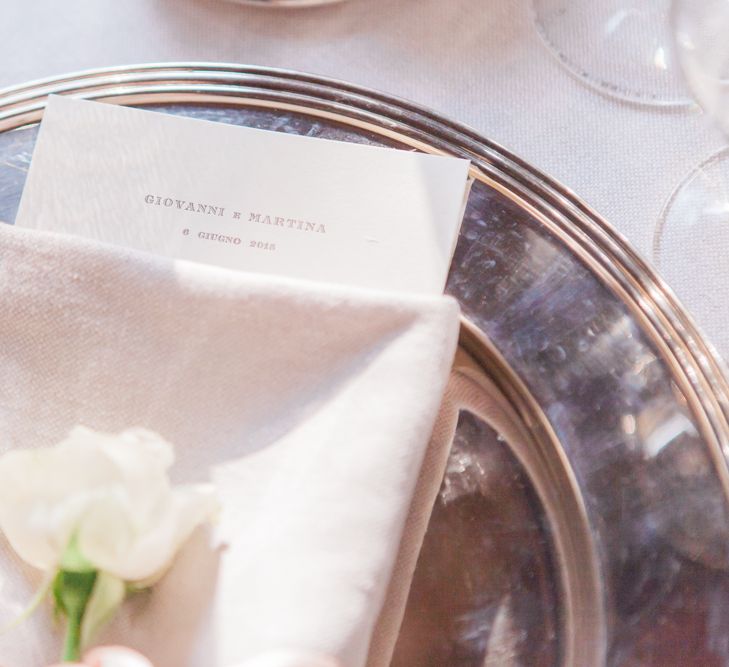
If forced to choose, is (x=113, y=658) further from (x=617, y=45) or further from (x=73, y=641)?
(x=617, y=45)

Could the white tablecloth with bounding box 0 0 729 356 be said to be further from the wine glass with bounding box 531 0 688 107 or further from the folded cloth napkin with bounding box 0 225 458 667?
the folded cloth napkin with bounding box 0 225 458 667

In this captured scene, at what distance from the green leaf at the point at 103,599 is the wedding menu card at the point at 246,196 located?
128 millimetres

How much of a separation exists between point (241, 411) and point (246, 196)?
0.32 ft

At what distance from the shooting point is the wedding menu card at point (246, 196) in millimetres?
311

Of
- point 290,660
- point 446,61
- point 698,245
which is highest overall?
point 446,61

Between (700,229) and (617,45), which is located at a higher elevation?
(617,45)

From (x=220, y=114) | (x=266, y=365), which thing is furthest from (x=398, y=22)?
(x=266, y=365)

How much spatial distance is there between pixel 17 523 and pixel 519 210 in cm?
21

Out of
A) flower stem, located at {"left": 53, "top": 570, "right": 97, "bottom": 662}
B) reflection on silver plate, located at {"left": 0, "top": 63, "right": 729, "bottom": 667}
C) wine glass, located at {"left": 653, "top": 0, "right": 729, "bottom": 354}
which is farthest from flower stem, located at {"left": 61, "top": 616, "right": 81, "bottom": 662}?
wine glass, located at {"left": 653, "top": 0, "right": 729, "bottom": 354}

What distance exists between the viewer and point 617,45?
16.1 inches

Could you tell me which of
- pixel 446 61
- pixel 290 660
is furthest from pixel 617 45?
pixel 290 660

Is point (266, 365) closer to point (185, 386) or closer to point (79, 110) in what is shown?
point (185, 386)

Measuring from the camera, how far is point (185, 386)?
0.28m

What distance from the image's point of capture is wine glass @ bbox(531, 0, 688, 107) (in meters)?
0.39
